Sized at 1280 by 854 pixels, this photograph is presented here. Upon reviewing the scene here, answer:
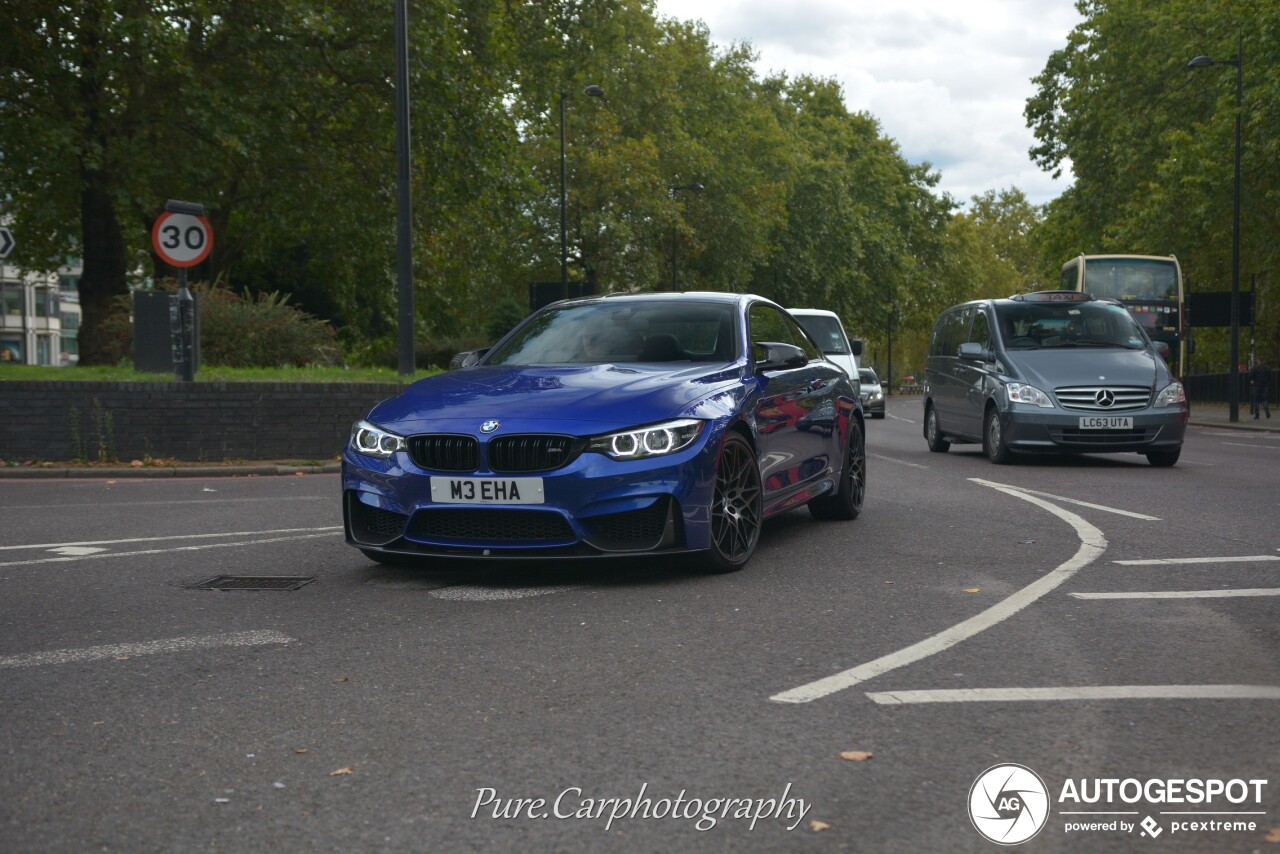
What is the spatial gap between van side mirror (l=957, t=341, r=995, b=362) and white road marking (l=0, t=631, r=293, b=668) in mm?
11432

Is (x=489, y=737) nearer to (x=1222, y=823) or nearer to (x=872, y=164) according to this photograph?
(x=1222, y=823)

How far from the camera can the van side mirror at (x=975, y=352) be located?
16.0 meters

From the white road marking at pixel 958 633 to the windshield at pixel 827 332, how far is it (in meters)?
21.1

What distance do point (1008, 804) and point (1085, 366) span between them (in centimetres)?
1225

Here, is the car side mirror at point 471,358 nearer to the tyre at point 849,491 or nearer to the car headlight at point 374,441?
the car headlight at point 374,441

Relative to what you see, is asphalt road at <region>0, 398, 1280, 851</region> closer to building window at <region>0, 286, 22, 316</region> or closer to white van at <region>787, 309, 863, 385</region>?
white van at <region>787, 309, 863, 385</region>

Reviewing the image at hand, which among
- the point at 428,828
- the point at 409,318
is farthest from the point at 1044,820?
the point at 409,318

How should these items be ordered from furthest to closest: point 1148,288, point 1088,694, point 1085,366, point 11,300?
point 11,300
point 1148,288
point 1085,366
point 1088,694

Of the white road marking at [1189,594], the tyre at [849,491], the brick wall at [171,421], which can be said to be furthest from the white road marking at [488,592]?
the brick wall at [171,421]

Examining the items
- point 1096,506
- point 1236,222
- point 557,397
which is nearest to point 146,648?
point 557,397

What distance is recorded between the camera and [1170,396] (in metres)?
14.8

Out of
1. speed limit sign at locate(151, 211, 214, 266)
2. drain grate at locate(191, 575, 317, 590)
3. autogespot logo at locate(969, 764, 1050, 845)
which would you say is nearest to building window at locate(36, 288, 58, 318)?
speed limit sign at locate(151, 211, 214, 266)

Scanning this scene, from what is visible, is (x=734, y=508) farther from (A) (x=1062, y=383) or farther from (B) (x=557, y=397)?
(A) (x=1062, y=383)

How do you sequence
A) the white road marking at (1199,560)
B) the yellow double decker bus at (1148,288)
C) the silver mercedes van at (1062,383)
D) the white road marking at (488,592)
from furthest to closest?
the yellow double decker bus at (1148,288) → the silver mercedes van at (1062,383) → the white road marking at (1199,560) → the white road marking at (488,592)
